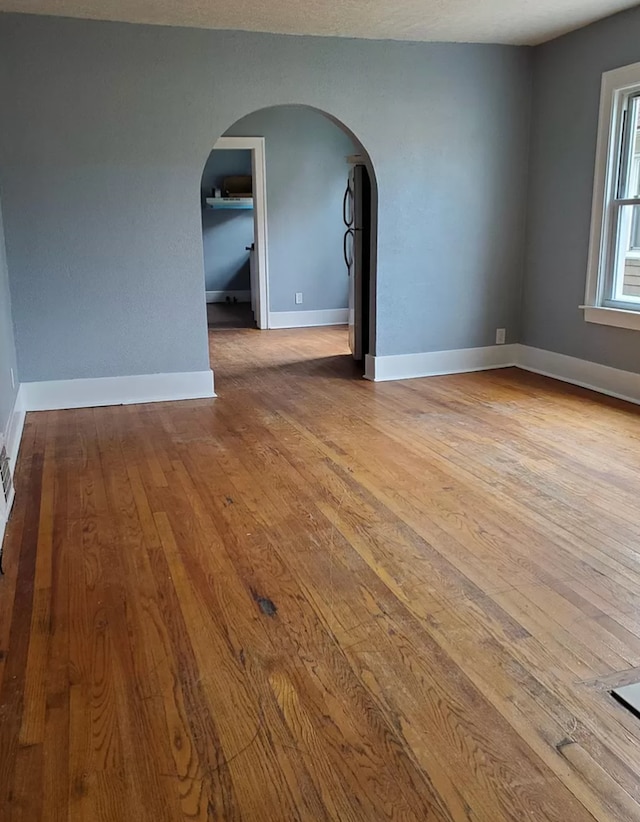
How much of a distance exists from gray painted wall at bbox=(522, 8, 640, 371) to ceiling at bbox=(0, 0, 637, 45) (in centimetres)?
23

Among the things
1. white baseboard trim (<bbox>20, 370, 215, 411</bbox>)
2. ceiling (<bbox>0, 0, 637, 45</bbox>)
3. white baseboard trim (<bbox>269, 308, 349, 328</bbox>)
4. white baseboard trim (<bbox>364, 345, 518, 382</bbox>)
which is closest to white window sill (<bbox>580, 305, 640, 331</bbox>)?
white baseboard trim (<bbox>364, 345, 518, 382</bbox>)

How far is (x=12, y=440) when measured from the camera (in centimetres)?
369

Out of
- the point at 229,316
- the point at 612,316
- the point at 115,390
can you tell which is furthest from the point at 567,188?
the point at 229,316

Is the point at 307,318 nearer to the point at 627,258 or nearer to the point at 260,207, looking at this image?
the point at 260,207

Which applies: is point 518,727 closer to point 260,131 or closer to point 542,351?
point 542,351

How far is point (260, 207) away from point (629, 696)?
6.95m

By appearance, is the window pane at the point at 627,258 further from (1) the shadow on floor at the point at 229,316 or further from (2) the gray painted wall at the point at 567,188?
(1) the shadow on floor at the point at 229,316

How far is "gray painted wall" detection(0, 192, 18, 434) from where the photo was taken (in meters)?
3.53

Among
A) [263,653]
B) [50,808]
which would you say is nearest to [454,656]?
[263,653]

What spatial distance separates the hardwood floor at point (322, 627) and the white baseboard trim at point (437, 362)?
1.50 m

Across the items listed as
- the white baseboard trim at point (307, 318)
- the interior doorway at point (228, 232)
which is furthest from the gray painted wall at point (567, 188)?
the interior doorway at point (228, 232)

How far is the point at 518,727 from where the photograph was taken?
1.71 m

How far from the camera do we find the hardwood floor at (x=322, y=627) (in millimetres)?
1554

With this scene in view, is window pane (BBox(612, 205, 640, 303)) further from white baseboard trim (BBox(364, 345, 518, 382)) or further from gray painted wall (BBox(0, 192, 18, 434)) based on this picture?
gray painted wall (BBox(0, 192, 18, 434))
